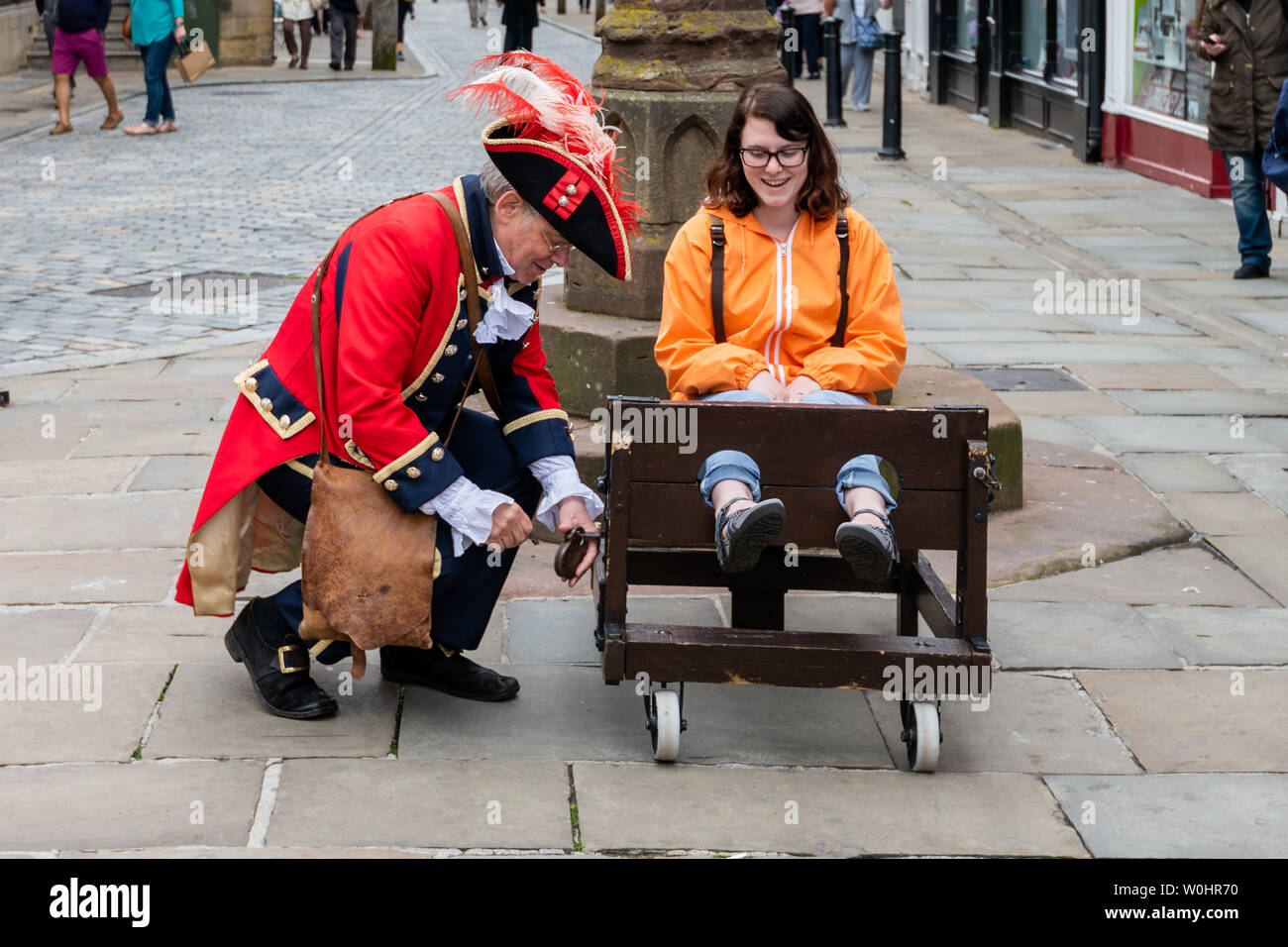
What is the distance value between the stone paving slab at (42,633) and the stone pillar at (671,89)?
212cm

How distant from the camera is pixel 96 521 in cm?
541

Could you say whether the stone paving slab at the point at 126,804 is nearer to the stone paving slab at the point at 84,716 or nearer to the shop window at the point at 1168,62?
the stone paving slab at the point at 84,716

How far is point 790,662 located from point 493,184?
1.20 m

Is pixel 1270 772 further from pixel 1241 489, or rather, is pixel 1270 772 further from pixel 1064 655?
pixel 1241 489

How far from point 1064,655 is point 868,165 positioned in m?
11.1

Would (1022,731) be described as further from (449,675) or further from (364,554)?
(364,554)

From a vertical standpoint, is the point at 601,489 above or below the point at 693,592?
above

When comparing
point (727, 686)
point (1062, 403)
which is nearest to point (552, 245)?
A: point (727, 686)

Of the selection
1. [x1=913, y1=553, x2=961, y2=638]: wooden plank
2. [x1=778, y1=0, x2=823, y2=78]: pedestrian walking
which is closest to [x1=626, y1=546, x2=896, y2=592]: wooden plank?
[x1=913, y1=553, x2=961, y2=638]: wooden plank

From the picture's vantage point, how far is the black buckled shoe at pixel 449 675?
3988 mm

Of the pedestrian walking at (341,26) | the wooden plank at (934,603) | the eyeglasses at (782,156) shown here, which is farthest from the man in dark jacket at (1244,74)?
the pedestrian walking at (341,26)

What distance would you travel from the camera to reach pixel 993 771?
3.64m

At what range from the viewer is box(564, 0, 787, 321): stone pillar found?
5441mm

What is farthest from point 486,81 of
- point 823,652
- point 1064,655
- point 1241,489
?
point 1241,489
